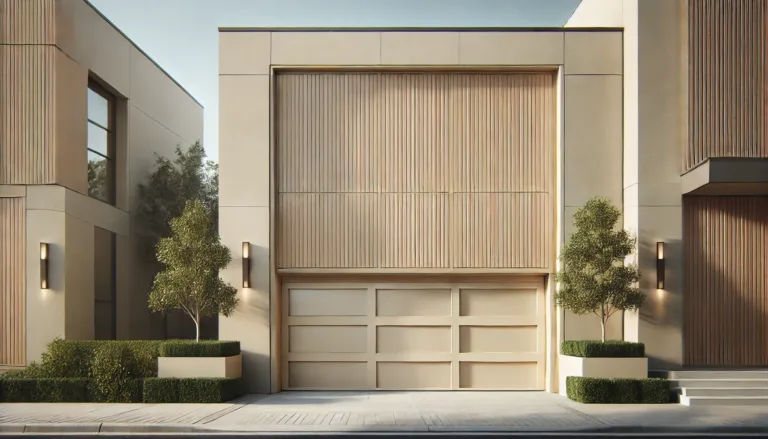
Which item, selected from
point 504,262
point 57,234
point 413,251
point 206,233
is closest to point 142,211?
point 57,234

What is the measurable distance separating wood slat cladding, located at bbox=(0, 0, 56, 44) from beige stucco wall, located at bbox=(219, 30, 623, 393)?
4125mm

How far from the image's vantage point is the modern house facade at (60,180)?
1839 centimetres

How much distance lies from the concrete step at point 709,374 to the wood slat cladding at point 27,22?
15.7 meters

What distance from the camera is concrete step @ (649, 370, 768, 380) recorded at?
16.7 m

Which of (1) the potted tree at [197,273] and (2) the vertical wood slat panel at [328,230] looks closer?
(1) the potted tree at [197,273]

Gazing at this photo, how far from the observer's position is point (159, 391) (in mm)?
16188

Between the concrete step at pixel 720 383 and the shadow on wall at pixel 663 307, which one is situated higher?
the shadow on wall at pixel 663 307

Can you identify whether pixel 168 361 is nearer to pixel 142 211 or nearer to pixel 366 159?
pixel 366 159

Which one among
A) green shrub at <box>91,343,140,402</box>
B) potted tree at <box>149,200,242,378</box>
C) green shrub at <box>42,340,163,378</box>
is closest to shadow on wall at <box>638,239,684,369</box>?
potted tree at <box>149,200,242,378</box>

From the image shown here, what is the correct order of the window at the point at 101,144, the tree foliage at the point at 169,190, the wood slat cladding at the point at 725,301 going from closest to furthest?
the wood slat cladding at the point at 725,301, the window at the point at 101,144, the tree foliage at the point at 169,190

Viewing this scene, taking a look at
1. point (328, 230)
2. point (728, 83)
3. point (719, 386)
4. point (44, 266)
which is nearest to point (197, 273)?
point (328, 230)

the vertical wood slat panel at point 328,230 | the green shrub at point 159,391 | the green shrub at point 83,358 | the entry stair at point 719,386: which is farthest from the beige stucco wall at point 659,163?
the green shrub at point 83,358

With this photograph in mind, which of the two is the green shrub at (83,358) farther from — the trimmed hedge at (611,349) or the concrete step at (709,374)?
the concrete step at (709,374)

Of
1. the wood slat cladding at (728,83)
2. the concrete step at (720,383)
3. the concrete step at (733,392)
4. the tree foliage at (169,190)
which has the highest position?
the wood slat cladding at (728,83)
